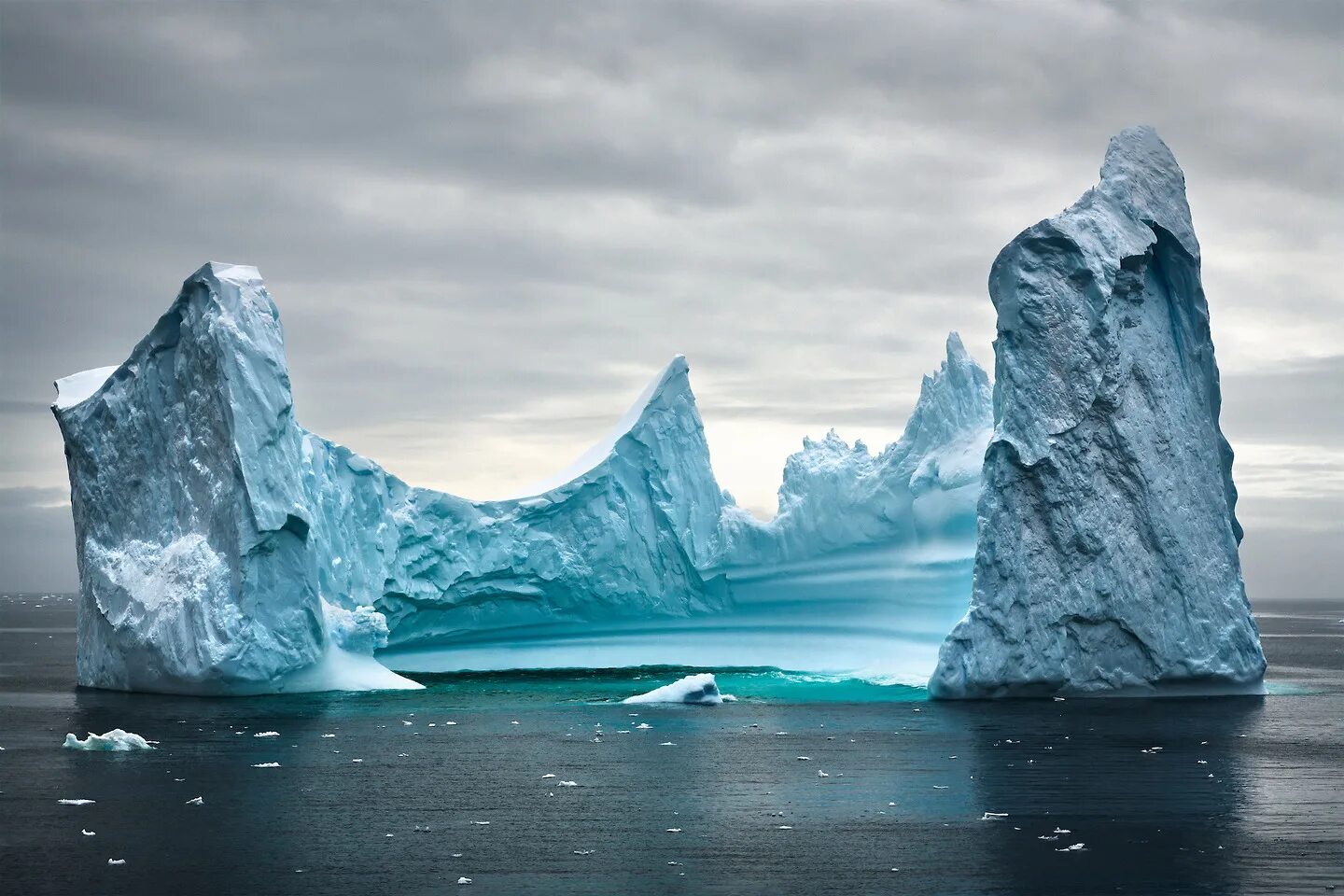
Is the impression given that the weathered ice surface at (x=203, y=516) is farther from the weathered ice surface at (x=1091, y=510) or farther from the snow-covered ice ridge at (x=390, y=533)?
the weathered ice surface at (x=1091, y=510)

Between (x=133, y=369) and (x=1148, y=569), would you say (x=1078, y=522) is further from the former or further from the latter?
(x=133, y=369)

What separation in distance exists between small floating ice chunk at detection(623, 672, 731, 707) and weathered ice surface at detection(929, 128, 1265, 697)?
430cm

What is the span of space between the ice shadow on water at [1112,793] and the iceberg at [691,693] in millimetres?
5210

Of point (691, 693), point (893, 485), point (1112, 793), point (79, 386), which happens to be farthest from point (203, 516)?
point (1112, 793)

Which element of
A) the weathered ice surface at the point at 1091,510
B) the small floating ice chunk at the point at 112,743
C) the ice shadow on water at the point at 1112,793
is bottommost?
the ice shadow on water at the point at 1112,793

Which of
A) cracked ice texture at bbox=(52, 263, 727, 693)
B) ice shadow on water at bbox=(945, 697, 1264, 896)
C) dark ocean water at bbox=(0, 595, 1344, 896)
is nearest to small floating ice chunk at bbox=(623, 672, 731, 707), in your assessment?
dark ocean water at bbox=(0, 595, 1344, 896)

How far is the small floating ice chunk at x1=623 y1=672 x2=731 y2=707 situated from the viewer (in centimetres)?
2889

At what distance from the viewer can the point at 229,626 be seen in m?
28.0

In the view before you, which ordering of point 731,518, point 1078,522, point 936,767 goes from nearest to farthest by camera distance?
point 936,767
point 1078,522
point 731,518

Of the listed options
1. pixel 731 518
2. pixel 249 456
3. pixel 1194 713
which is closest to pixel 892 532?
pixel 731 518

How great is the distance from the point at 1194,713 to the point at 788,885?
50.9ft

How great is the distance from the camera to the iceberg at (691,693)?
28891 millimetres

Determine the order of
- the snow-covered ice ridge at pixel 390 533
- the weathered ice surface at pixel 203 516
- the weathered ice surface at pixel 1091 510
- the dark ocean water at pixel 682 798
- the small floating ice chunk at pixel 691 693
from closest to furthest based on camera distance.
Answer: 1. the dark ocean water at pixel 682 798
2. the weathered ice surface at pixel 1091 510
3. the weathered ice surface at pixel 203 516
4. the snow-covered ice ridge at pixel 390 533
5. the small floating ice chunk at pixel 691 693

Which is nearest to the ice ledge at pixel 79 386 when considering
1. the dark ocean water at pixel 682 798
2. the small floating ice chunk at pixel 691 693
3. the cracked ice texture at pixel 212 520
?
the cracked ice texture at pixel 212 520
